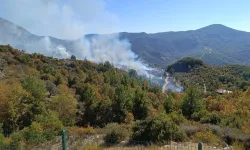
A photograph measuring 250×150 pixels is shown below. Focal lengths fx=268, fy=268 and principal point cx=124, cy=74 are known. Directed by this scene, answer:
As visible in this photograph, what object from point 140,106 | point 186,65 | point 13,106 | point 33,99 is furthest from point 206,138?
point 186,65

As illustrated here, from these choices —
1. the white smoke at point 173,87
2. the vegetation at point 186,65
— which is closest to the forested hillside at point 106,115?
the white smoke at point 173,87

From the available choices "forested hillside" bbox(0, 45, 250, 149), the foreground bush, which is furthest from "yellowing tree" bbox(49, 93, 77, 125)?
the foreground bush

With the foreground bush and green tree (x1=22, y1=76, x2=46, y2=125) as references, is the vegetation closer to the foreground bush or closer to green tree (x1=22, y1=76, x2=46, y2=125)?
green tree (x1=22, y1=76, x2=46, y2=125)

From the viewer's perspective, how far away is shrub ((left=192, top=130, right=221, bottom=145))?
11.3 metres

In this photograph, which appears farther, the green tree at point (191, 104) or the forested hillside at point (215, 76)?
the forested hillside at point (215, 76)

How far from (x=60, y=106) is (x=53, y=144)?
73.3 ft

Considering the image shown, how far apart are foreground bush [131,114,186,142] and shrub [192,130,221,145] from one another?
62 centimetres

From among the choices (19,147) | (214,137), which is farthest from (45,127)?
(214,137)

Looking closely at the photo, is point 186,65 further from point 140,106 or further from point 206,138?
point 206,138

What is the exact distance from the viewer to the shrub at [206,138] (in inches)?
446

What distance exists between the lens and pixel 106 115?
36.4 metres

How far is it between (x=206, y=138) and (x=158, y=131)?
2.10 meters

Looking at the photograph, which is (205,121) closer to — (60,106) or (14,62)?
(60,106)

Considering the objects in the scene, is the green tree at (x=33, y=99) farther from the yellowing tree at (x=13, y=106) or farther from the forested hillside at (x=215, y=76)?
the forested hillside at (x=215, y=76)
